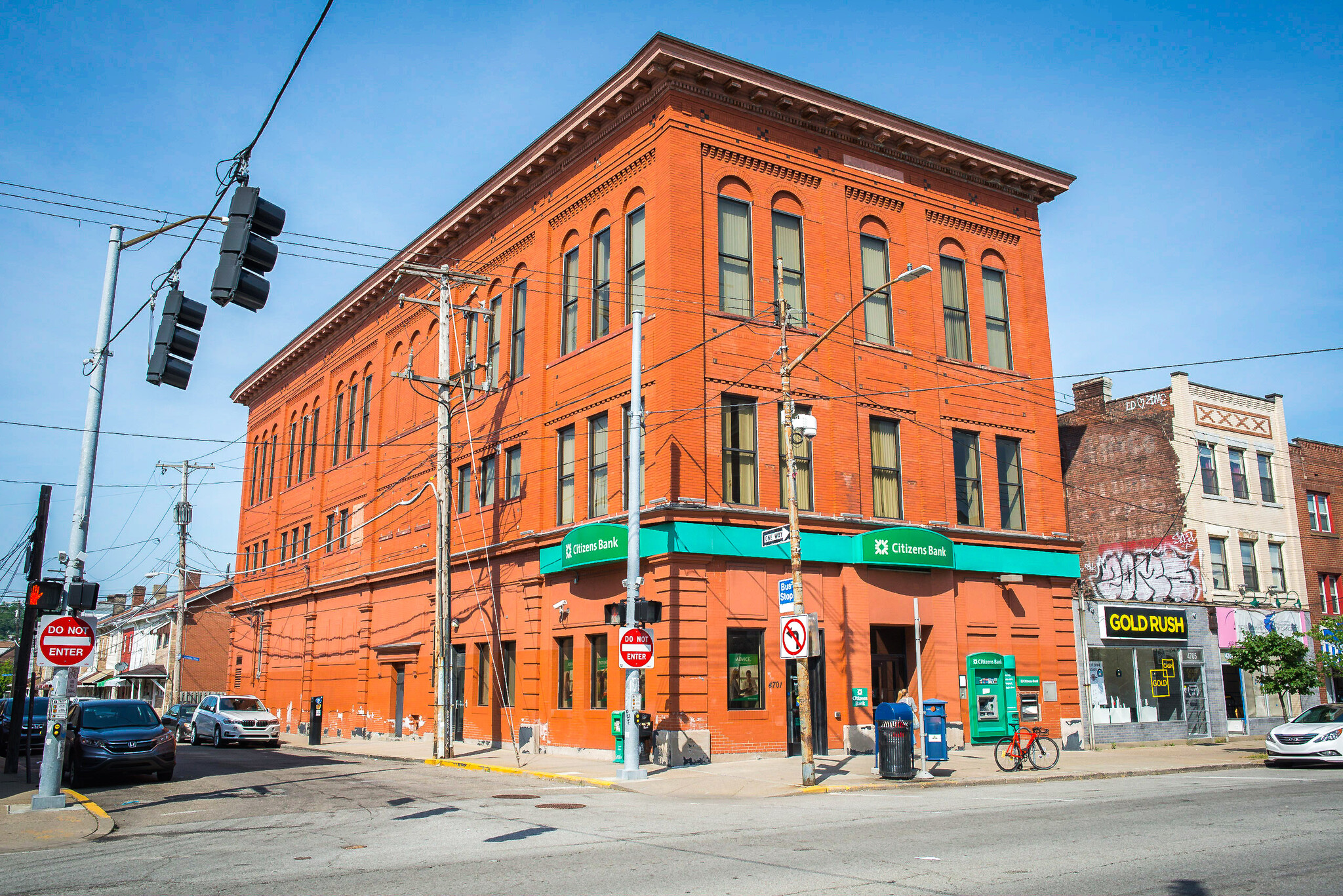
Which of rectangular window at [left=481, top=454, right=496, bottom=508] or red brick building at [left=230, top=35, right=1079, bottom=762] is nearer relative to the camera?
red brick building at [left=230, top=35, right=1079, bottom=762]

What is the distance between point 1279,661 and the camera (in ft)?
94.7

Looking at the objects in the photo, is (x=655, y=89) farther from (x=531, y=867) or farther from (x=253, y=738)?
(x=253, y=738)

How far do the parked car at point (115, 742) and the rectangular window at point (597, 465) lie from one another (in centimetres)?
1075

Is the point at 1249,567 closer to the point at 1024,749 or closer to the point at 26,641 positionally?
the point at 1024,749

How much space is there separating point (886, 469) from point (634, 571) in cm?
966

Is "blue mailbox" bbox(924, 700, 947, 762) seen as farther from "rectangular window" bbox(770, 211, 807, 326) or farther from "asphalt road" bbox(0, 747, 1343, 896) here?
"rectangular window" bbox(770, 211, 807, 326)

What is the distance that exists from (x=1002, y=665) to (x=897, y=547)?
5146 millimetres

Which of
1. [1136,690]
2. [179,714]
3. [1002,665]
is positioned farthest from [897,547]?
[179,714]

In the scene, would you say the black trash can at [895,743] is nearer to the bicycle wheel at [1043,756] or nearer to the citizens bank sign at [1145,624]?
the bicycle wheel at [1043,756]

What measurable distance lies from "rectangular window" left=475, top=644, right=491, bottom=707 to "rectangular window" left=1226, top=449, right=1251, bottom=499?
27023mm

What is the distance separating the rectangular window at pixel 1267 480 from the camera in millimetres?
36656

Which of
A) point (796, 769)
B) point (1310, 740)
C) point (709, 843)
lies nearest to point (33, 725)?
point (796, 769)

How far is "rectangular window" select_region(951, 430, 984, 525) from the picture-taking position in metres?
27.5

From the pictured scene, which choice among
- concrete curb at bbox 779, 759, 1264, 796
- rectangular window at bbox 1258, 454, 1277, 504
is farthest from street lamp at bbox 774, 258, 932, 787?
rectangular window at bbox 1258, 454, 1277, 504
